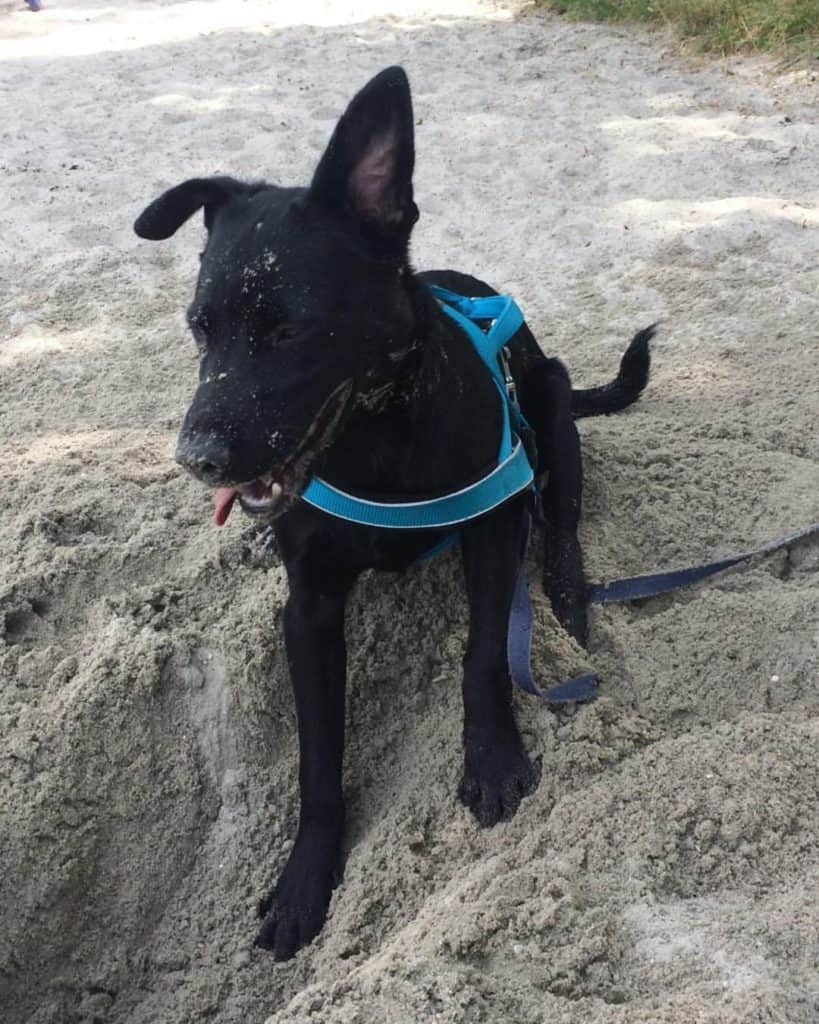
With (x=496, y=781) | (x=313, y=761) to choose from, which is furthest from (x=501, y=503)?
(x=313, y=761)

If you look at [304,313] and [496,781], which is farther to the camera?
[496,781]

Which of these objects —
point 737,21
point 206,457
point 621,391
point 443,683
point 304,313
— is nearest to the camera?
point 206,457

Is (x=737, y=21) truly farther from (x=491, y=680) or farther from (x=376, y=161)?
(x=491, y=680)

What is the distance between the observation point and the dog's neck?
2.36 metres

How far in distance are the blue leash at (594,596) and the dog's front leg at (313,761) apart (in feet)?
1.38

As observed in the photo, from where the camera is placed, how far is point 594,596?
2914 millimetres

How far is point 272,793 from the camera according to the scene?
2.70m

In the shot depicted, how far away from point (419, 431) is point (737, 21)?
18.9ft

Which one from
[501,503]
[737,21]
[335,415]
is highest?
[335,415]

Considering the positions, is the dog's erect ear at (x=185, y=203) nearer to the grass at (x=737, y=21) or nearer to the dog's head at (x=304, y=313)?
the dog's head at (x=304, y=313)

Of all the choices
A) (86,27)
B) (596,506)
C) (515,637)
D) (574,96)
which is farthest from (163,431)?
(86,27)

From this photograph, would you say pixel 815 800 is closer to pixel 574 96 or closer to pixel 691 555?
pixel 691 555

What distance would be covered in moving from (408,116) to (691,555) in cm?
152

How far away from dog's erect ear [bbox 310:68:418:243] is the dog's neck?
0.17 metres
